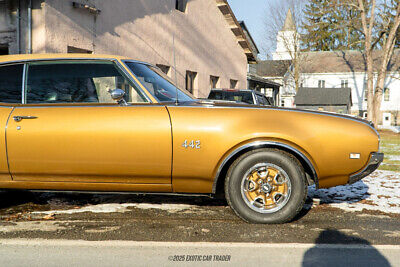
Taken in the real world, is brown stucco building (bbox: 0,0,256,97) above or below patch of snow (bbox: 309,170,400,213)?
above

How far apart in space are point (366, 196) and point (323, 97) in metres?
31.0

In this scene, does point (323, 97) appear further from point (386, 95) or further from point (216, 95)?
point (216, 95)

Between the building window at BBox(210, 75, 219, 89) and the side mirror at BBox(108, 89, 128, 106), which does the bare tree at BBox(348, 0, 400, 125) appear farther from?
the side mirror at BBox(108, 89, 128, 106)

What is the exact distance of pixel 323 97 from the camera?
34688 millimetres

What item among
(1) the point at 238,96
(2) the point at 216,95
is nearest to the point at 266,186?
(1) the point at 238,96

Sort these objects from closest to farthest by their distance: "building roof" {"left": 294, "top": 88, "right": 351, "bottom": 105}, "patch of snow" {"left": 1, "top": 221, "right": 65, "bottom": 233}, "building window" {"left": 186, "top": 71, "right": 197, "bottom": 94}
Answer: "patch of snow" {"left": 1, "top": 221, "right": 65, "bottom": 233} < "building window" {"left": 186, "top": 71, "right": 197, "bottom": 94} < "building roof" {"left": 294, "top": 88, "right": 351, "bottom": 105}

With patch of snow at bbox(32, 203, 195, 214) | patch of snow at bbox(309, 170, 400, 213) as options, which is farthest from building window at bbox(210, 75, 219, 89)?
patch of snow at bbox(32, 203, 195, 214)

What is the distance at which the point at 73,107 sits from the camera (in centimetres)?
389

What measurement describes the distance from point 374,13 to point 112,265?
2916 cm

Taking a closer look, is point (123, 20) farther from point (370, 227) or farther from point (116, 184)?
point (370, 227)

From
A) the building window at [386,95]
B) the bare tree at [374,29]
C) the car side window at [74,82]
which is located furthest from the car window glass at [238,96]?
the building window at [386,95]

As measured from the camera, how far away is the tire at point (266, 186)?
3.67 m

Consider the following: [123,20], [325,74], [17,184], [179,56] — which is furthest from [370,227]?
[325,74]

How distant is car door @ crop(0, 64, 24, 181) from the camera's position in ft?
12.6
